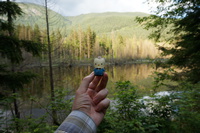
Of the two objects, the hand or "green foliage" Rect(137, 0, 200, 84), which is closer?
the hand

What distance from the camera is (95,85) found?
151 centimetres

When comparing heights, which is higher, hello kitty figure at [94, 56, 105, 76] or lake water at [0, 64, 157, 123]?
hello kitty figure at [94, 56, 105, 76]

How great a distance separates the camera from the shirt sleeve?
2.88 ft

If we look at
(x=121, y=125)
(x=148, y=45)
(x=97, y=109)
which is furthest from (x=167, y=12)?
(x=148, y=45)

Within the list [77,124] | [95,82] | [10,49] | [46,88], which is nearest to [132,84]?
[95,82]

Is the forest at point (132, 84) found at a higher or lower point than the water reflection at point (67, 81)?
higher

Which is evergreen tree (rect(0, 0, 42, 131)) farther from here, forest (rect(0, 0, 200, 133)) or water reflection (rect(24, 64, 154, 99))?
water reflection (rect(24, 64, 154, 99))

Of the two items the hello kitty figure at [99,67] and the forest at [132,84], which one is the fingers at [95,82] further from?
the forest at [132,84]

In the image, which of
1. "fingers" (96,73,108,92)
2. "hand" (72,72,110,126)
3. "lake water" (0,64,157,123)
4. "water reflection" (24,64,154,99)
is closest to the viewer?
"hand" (72,72,110,126)

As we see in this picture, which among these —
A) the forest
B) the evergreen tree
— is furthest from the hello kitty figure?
the evergreen tree

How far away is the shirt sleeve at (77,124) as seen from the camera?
2.88 feet

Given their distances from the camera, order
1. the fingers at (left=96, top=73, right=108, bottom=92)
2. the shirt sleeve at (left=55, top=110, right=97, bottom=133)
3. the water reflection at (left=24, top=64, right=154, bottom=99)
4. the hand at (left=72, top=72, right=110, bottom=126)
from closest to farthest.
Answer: the shirt sleeve at (left=55, top=110, right=97, bottom=133), the hand at (left=72, top=72, right=110, bottom=126), the fingers at (left=96, top=73, right=108, bottom=92), the water reflection at (left=24, top=64, right=154, bottom=99)

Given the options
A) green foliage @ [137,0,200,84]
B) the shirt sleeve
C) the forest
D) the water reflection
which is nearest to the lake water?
the water reflection

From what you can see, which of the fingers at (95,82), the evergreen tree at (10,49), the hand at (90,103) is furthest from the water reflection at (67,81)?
the hand at (90,103)
